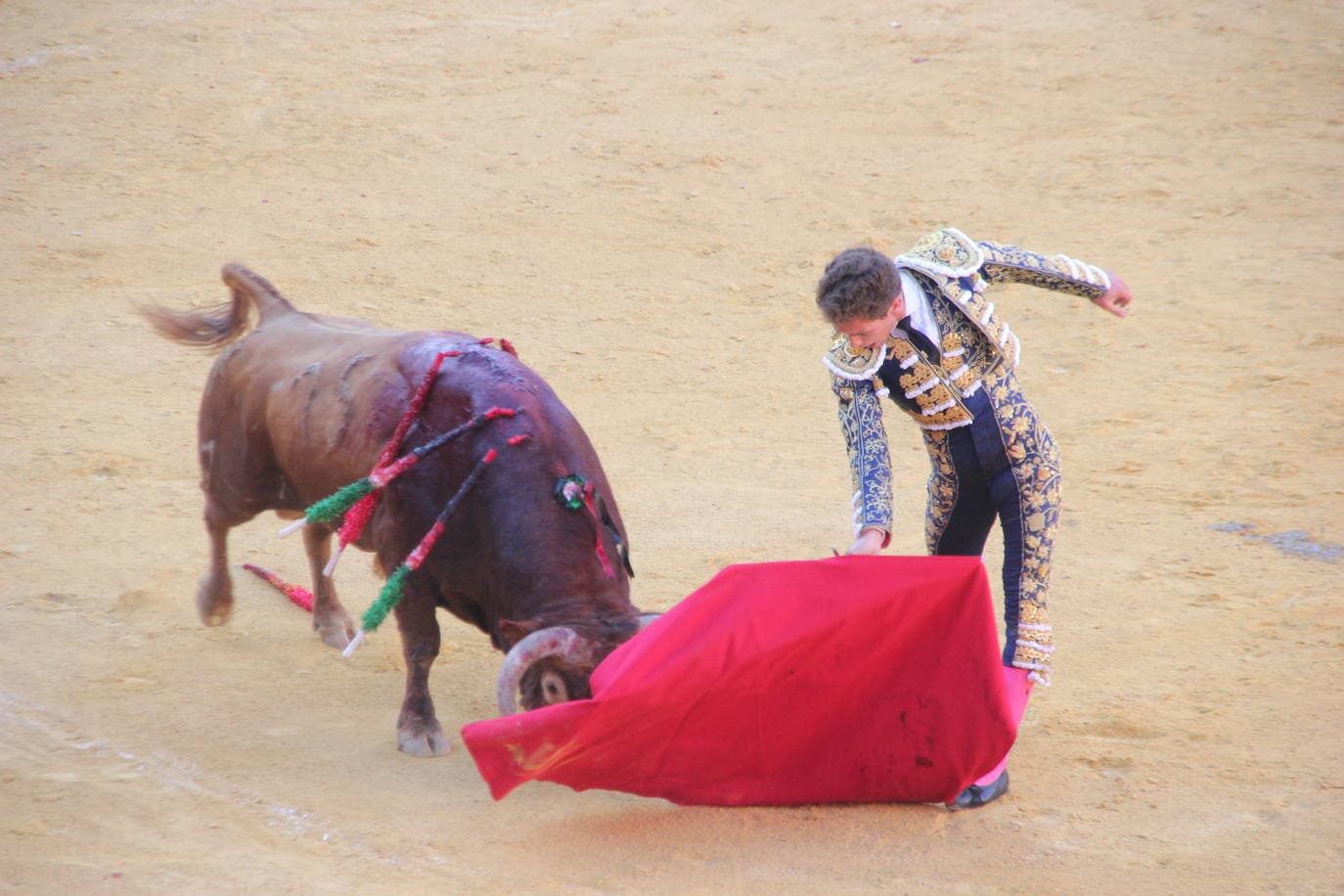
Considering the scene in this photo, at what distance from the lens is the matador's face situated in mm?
3209

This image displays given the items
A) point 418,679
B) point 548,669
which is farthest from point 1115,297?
point 418,679

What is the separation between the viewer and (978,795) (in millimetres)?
3617

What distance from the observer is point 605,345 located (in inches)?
312

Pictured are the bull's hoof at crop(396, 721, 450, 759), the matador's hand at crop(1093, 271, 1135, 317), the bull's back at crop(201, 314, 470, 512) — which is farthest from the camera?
the bull's back at crop(201, 314, 470, 512)

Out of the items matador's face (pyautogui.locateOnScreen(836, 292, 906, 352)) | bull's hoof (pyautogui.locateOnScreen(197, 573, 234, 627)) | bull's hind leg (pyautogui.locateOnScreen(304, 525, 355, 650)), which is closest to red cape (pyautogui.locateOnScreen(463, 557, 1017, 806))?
matador's face (pyautogui.locateOnScreen(836, 292, 906, 352))

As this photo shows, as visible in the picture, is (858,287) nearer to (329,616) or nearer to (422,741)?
(422,741)

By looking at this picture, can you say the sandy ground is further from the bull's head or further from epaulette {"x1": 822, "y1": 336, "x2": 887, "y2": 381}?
epaulette {"x1": 822, "y1": 336, "x2": 887, "y2": 381}

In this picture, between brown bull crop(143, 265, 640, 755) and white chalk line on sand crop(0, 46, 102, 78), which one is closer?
brown bull crop(143, 265, 640, 755)

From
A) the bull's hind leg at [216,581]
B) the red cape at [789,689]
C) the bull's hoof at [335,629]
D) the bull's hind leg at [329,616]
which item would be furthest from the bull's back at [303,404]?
the red cape at [789,689]

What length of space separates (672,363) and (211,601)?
3.42 m

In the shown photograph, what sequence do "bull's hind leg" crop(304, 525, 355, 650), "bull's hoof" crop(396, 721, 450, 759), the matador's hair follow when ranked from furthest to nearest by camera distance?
"bull's hind leg" crop(304, 525, 355, 650), "bull's hoof" crop(396, 721, 450, 759), the matador's hair

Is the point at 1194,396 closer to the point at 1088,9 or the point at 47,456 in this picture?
the point at 47,456

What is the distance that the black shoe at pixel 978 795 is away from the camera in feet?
11.8

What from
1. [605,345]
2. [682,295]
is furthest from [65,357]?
[682,295]
